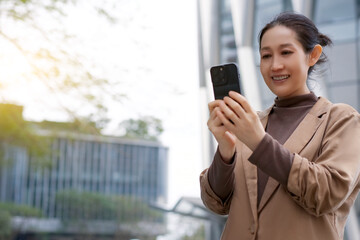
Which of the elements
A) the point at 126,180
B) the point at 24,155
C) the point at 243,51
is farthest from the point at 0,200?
the point at 243,51

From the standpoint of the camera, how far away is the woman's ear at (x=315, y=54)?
111 centimetres

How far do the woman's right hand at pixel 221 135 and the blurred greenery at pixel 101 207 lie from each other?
1505 inches

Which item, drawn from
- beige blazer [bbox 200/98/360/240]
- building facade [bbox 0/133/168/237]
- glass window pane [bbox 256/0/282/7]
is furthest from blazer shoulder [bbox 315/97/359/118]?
building facade [bbox 0/133/168/237]

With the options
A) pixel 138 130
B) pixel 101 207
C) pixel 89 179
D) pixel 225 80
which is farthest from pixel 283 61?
pixel 89 179

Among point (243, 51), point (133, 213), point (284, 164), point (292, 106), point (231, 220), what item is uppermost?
point (243, 51)

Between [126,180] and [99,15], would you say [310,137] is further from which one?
[126,180]

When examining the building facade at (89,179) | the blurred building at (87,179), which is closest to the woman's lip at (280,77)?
the blurred building at (87,179)

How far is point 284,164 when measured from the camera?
961 mm

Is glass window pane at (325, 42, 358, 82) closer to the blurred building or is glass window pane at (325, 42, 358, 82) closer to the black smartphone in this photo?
the black smartphone

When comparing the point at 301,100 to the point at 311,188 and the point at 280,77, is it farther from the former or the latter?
the point at 311,188

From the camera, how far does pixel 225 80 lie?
41.6 inches

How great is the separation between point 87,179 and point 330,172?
42.0 metres

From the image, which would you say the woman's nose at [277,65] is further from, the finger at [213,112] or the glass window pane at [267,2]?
the glass window pane at [267,2]

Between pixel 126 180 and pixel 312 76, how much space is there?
42.9 m
